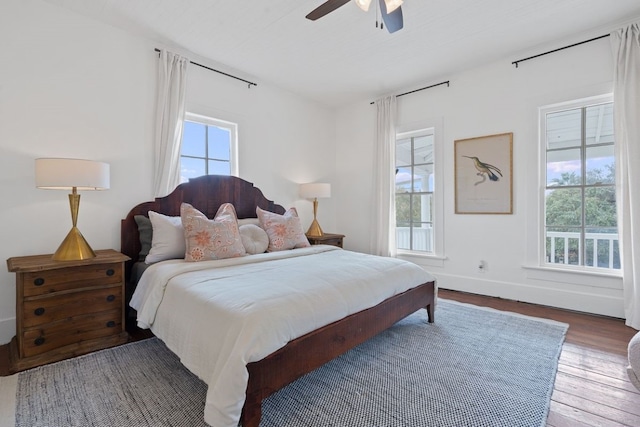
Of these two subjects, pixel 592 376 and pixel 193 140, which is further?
pixel 193 140

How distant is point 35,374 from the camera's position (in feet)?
6.15

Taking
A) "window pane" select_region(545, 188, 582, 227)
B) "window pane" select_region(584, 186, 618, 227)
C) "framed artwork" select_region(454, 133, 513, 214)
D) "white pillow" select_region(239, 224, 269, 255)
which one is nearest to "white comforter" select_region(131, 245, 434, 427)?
"white pillow" select_region(239, 224, 269, 255)

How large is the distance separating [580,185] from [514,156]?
26.0 inches

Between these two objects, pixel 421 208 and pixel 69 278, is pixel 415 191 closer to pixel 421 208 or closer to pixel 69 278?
pixel 421 208

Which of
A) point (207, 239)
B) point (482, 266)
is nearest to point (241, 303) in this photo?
point (207, 239)

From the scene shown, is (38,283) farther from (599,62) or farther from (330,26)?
(599,62)

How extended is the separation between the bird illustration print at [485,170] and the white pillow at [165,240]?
129 inches

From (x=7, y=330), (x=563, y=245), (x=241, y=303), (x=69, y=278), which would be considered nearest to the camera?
(x=241, y=303)

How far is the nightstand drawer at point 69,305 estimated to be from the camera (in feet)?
6.46

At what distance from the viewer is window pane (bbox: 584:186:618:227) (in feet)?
9.59

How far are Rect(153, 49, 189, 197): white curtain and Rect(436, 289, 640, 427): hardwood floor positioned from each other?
133 inches

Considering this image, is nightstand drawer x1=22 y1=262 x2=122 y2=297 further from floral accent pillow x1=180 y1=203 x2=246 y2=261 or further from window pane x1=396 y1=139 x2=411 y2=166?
window pane x1=396 y1=139 x2=411 y2=166

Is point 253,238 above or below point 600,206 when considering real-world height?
below

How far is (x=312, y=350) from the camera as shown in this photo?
1633mm
